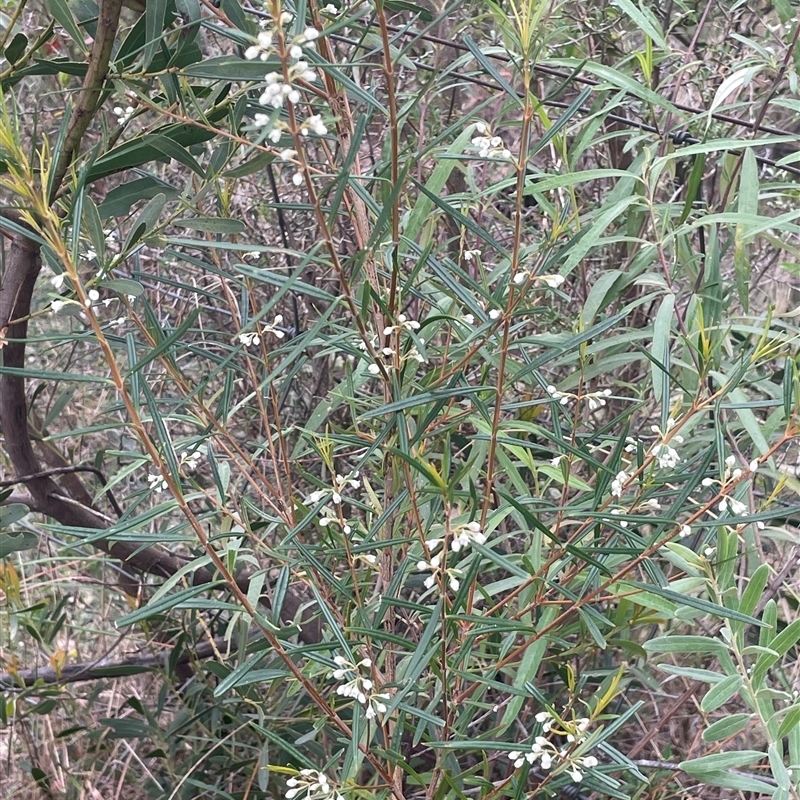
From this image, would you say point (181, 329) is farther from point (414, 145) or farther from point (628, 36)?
point (628, 36)

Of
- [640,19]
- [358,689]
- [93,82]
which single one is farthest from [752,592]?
[93,82]

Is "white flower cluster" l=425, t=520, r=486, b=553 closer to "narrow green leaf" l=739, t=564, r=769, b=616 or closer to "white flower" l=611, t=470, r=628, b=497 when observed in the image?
"white flower" l=611, t=470, r=628, b=497

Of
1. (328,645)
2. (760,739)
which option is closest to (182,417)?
(328,645)

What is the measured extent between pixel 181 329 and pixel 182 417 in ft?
0.81

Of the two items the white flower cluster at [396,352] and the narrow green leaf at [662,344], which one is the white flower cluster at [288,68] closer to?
the white flower cluster at [396,352]

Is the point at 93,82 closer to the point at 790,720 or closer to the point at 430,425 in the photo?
the point at 430,425

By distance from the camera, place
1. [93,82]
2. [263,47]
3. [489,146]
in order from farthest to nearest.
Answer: [93,82] → [489,146] → [263,47]

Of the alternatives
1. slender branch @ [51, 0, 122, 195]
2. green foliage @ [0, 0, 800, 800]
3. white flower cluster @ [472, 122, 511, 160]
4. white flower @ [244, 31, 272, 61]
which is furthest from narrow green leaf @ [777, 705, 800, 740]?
slender branch @ [51, 0, 122, 195]

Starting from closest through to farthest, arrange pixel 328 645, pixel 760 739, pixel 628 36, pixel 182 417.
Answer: pixel 328 645, pixel 182 417, pixel 760 739, pixel 628 36

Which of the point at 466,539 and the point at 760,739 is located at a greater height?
the point at 466,539

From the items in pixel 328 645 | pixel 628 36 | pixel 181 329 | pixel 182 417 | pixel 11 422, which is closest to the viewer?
pixel 181 329

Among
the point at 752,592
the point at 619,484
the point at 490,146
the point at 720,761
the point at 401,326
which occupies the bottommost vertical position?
the point at 720,761

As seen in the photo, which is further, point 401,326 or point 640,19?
point 640,19

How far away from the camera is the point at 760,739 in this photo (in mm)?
1034
